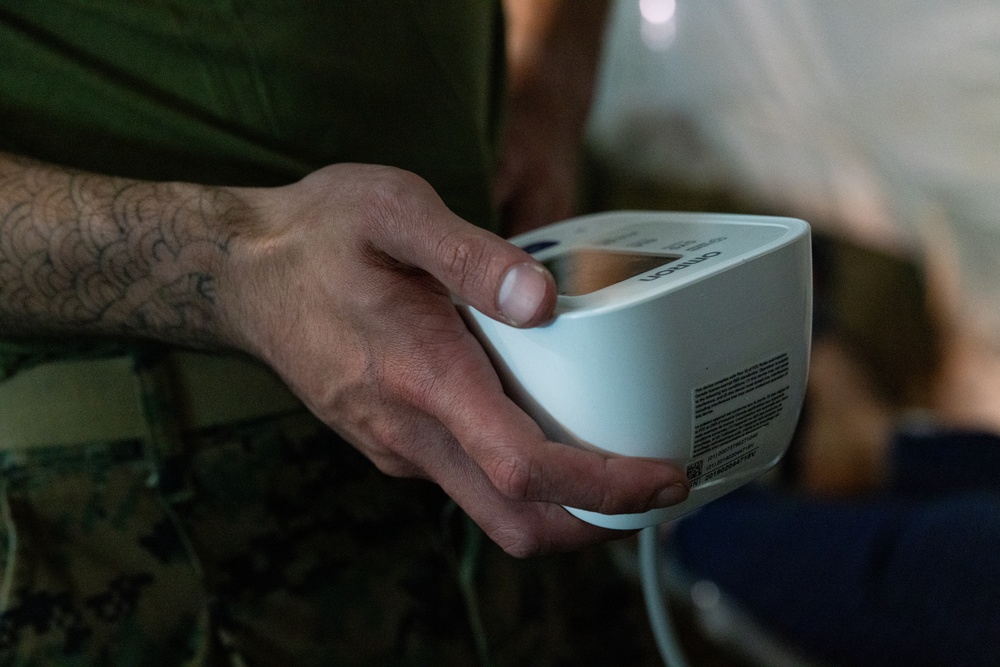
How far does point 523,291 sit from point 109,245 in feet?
0.85

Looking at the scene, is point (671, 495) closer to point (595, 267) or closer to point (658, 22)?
point (595, 267)

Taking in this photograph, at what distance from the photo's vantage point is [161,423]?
1.80 feet

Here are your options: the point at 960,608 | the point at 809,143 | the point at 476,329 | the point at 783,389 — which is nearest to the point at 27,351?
the point at 476,329

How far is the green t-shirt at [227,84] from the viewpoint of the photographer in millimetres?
515

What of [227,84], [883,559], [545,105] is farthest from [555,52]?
[883,559]

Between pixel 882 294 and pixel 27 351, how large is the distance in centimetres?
136

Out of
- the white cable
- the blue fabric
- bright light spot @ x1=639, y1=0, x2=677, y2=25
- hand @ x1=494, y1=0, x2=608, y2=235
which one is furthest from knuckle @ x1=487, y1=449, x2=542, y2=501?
bright light spot @ x1=639, y1=0, x2=677, y2=25

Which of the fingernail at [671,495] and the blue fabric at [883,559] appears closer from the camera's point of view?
the fingernail at [671,495]

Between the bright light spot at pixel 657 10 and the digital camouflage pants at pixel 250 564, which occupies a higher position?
the bright light spot at pixel 657 10

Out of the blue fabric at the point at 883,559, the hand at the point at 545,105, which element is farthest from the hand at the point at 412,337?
the blue fabric at the point at 883,559

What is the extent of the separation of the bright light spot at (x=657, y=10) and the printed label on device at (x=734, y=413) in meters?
1.31

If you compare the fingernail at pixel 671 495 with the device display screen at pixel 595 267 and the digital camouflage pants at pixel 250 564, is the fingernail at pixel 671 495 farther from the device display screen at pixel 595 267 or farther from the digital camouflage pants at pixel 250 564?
the digital camouflage pants at pixel 250 564

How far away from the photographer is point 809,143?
1.50 meters

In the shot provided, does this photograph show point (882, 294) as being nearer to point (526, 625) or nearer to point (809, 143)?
point (809, 143)
